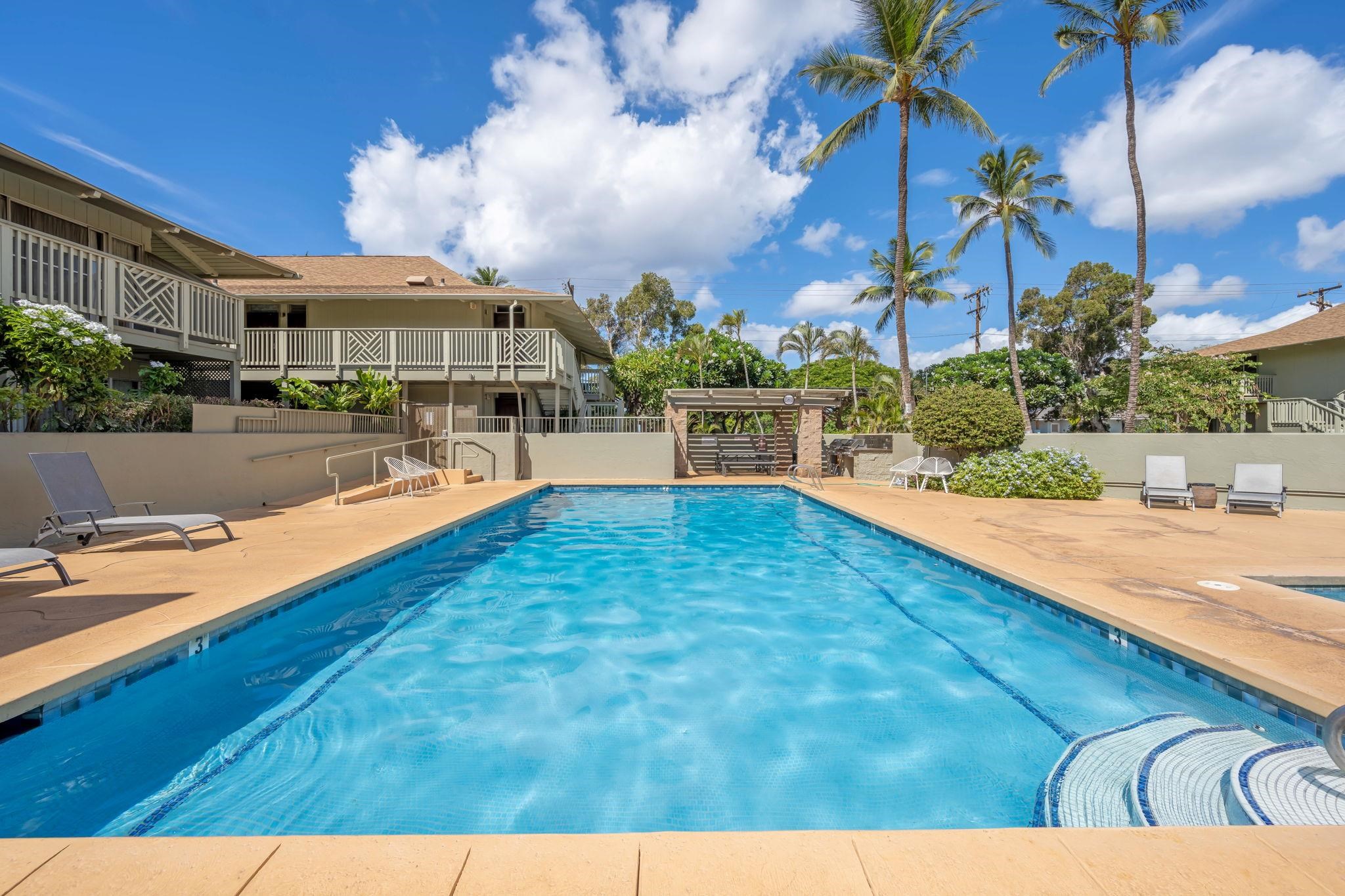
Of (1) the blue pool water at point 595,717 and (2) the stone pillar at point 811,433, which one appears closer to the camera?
(1) the blue pool water at point 595,717

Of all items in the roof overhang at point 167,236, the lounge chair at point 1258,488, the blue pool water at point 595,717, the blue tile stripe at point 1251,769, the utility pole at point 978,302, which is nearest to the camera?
the blue tile stripe at point 1251,769

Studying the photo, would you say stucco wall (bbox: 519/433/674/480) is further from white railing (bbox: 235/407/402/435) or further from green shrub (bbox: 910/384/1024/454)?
green shrub (bbox: 910/384/1024/454)

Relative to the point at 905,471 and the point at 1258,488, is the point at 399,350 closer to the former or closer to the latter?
the point at 905,471

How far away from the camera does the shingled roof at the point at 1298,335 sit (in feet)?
60.1

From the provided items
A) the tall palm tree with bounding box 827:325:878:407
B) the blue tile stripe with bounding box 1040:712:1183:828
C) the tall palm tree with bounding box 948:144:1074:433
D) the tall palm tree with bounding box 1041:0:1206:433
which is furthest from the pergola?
the tall palm tree with bounding box 827:325:878:407

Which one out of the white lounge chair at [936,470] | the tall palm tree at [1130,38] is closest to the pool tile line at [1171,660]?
the white lounge chair at [936,470]

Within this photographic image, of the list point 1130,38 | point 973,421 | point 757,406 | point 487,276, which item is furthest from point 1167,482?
point 487,276

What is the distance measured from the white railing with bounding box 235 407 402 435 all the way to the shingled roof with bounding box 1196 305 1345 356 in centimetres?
2766

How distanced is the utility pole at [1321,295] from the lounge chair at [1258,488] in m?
29.8

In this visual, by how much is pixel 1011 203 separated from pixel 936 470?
541 inches

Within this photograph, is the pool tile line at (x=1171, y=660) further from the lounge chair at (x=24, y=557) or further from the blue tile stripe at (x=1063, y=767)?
the lounge chair at (x=24, y=557)

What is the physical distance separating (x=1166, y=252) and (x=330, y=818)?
26.4 metres

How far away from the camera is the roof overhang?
29.2 ft

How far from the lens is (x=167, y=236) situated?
1276 centimetres
